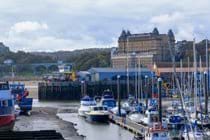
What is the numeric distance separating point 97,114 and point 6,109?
1935cm

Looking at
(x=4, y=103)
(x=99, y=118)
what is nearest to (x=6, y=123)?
(x=4, y=103)

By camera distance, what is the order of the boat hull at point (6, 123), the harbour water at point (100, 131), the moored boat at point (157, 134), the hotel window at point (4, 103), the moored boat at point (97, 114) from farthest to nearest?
1. the moored boat at point (97, 114)
2. the harbour water at point (100, 131)
3. the hotel window at point (4, 103)
4. the boat hull at point (6, 123)
5. the moored boat at point (157, 134)

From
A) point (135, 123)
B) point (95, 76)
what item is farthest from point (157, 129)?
point (95, 76)

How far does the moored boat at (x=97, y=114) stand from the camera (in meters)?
70.8

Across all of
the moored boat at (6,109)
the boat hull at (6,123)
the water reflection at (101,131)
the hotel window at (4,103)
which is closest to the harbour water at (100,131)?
the water reflection at (101,131)

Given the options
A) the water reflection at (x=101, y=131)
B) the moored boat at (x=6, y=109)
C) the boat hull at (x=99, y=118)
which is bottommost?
the water reflection at (x=101, y=131)

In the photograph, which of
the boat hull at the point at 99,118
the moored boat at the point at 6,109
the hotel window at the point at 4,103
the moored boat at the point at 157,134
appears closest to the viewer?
the moored boat at the point at 157,134

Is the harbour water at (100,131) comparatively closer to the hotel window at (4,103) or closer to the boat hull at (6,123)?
the boat hull at (6,123)

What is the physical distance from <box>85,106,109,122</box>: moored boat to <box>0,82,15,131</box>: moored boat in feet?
58.0

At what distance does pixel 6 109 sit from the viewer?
5359cm

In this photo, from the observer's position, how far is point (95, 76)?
460ft

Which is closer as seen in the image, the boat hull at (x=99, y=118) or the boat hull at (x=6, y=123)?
the boat hull at (x=6, y=123)

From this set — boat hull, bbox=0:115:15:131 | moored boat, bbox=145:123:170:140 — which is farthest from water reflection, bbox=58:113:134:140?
moored boat, bbox=145:123:170:140

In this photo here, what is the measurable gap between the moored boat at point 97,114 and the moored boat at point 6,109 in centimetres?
1767
